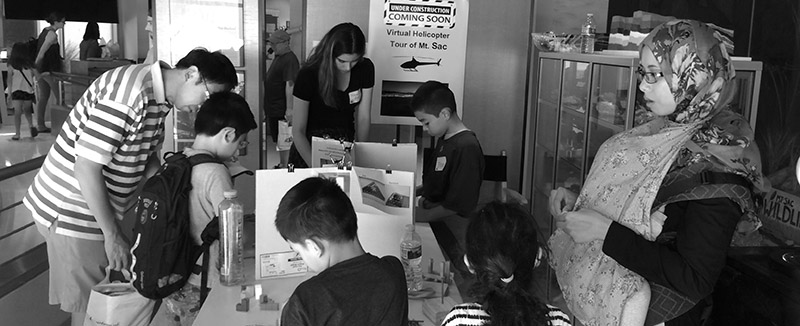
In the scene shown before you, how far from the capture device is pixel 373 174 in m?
2.27

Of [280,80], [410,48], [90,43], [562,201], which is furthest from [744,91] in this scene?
[280,80]

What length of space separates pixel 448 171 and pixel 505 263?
1.89 m

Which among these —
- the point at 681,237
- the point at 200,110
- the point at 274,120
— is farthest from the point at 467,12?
the point at 681,237

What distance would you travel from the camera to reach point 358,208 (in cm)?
224

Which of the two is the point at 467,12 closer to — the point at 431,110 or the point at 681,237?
the point at 431,110

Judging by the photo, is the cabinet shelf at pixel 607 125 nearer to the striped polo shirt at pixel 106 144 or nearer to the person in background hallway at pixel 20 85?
the striped polo shirt at pixel 106 144

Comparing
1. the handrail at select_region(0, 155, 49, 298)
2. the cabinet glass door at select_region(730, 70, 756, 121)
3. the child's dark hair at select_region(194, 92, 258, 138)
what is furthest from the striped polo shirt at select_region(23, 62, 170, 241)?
the cabinet glass door at select_region(730, 70, 756, 121)

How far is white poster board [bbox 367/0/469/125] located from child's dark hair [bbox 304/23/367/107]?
4.49 feet

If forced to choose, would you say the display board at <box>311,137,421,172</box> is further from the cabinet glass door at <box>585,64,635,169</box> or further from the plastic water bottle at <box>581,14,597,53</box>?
the plastic water bottle at <box>581,14,597,53</box>

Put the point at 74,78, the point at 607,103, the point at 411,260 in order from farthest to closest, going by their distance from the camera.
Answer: the point at 74,78
the point at 607,103
the point at 411,260

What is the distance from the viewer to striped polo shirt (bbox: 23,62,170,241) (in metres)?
2.43

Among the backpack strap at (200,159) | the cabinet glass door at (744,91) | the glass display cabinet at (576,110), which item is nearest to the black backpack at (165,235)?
the backpack strap at (200,159)

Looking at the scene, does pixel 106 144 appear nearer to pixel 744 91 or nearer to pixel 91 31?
pixel 744 91

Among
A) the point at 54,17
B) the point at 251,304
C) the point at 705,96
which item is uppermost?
the point at 54,17
